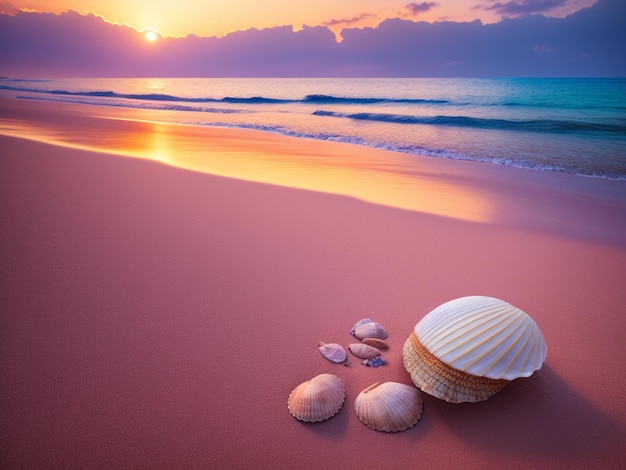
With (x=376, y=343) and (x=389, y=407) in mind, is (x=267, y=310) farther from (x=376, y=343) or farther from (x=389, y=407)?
(x=389, y=407)

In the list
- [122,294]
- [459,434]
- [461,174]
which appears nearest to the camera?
[459,434]

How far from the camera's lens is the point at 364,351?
89.8 inches

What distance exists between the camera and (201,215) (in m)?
4.26

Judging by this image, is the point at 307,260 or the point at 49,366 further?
the point at 307,260

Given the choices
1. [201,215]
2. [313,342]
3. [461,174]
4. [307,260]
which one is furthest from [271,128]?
[313,342]

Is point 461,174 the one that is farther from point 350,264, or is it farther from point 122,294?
point 122,294

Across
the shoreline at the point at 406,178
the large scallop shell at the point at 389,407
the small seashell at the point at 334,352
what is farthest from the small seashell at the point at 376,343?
the shoreline at the point at 406,178

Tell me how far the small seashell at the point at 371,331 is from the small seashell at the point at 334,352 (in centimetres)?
19

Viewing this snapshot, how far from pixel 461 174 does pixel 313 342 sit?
5896 mm

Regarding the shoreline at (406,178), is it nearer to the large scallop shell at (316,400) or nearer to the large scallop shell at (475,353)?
the large scallop shell at (475,353)

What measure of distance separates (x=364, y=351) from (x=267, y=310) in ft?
2.80

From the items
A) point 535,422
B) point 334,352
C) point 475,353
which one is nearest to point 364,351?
point 334,352

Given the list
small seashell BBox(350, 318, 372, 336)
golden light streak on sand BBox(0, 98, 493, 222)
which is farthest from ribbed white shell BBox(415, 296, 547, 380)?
golden light streak on sand BBox(0, 98, 493, 222)

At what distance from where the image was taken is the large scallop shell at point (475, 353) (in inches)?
72.6
